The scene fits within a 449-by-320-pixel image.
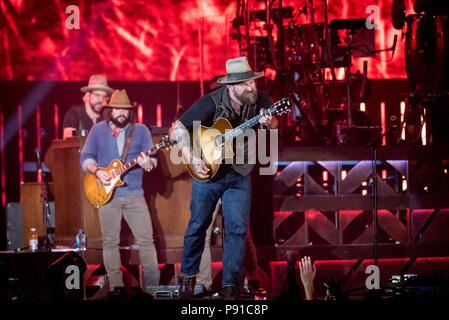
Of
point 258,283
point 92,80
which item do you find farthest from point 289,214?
point 92,80

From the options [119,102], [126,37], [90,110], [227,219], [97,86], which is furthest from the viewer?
[126,37]

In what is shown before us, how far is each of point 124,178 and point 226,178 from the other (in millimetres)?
1964

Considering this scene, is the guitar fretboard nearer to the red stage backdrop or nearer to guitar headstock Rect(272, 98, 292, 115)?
guitar headstock Rect(272, 98, 292, 115)

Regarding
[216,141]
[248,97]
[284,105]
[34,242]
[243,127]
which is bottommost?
[34,242]

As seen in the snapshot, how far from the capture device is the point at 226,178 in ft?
19.8

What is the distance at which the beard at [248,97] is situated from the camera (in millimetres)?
6047

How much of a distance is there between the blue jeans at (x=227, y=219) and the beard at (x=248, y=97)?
2.23 feet

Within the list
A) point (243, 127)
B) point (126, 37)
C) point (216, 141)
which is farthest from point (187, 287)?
point (126, 37)

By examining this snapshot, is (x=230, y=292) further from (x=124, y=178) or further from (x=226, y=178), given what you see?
(x=124, y=178)

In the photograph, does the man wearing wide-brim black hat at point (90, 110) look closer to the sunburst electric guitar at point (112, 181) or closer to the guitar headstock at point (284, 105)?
the sunburst electric guitar at point (112, 181)

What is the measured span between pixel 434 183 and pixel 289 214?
6.67ft

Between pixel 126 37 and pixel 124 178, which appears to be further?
pixel 126 37

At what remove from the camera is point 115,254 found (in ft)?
24.7

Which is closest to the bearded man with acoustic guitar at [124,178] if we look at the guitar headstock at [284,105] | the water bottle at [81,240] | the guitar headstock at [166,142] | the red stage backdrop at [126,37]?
the guitar headstock at [166,142]
